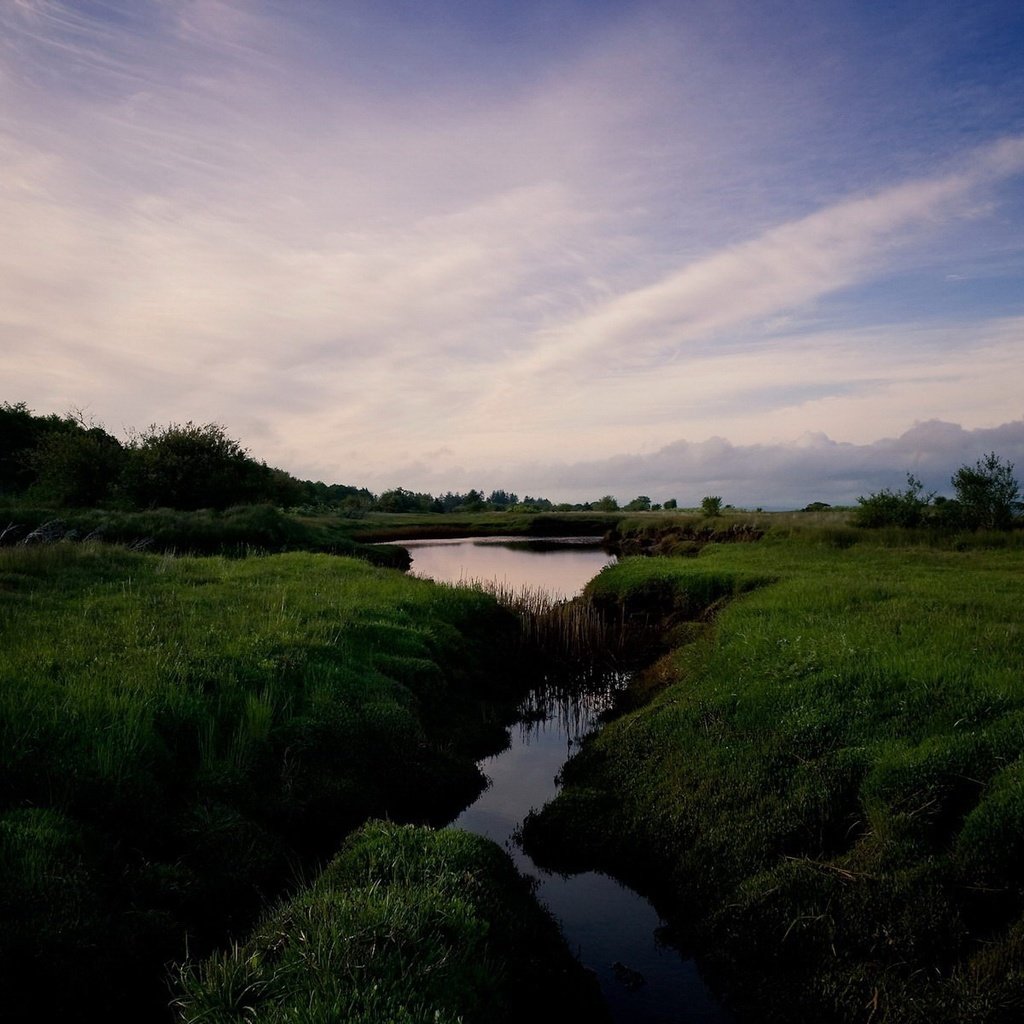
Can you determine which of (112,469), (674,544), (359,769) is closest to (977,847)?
(359,769)

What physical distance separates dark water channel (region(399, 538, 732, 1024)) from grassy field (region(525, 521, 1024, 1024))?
363 millimetres

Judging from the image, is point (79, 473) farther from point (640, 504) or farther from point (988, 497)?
point (640, 504)

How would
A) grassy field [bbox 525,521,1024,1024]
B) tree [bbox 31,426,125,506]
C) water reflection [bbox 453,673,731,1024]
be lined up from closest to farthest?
1. grassy field [bbox 525,521,1024,1024]
2. water reflection [bbox 453,673,731,1024]
3. tree [bbox 31,426,125,506]

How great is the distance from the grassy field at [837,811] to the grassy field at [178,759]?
3.10 metres

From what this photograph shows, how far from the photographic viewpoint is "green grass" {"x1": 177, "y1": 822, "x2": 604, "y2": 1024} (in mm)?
5035

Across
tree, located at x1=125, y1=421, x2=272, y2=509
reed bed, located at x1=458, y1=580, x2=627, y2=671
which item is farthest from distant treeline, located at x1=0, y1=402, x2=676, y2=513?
reed bed, located at x1=458, y1=580, x2=627, y2=671

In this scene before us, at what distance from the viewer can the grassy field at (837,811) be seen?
673cm

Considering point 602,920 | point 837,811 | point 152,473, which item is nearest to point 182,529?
point 152,473

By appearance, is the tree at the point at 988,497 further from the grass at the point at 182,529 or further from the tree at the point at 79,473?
the tree at the point at 79,473

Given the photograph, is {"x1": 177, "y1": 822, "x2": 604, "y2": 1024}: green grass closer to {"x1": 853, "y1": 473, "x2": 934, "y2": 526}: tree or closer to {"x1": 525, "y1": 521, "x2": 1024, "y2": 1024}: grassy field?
{"x1": 525, "y1": 521, "x2": 1024, "y2": 1024}: grassy field

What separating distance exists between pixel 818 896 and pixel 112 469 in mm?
49249

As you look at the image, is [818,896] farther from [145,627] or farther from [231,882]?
[145,627]

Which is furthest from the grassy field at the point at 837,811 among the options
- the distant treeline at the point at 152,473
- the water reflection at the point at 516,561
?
the distant treeline at the point at 152,473

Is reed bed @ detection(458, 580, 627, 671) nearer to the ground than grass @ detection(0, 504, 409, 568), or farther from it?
nearer to the ground
